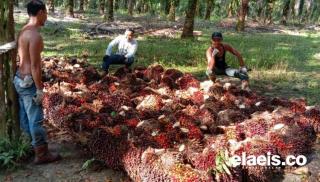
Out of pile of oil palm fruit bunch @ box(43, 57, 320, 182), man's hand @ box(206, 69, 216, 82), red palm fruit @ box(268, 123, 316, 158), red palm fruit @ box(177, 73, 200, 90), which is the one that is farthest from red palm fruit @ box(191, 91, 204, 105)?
red palm fruit @ box(268, 123, 316, 158)

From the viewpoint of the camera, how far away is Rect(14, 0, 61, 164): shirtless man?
5047mm

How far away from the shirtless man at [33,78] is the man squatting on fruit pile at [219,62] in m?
4.06

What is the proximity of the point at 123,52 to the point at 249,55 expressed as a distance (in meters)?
4.75

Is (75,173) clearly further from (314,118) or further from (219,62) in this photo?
(219,62)

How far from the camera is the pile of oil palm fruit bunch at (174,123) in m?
4.91

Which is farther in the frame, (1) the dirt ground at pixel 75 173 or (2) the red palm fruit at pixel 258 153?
(1) the dirt ground at pixel 75 173

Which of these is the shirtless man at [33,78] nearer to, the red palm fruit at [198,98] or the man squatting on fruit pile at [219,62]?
the red palm fruit at [198,98]

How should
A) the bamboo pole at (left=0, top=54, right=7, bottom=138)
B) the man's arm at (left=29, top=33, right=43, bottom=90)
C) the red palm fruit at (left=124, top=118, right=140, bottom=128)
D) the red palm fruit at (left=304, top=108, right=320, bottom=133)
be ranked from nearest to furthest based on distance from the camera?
the man's arm at (left=29, top=33, right=43, bottom=90), the bamboo pole at (left=0, top=54, right=7, bottom=138), the red palm fruit at (left=124, top=118, right=140, bottom=128), the red palm fruit at (left=304, top=108, right=320, bottom=133)

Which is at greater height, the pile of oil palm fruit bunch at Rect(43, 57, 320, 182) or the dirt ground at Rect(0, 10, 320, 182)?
the pile of oil palm fruit bunch at Rect(43, 57, 320, 182)

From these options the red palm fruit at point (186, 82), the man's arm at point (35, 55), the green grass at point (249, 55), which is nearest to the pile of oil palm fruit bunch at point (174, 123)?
the red palm fruit at point (186, 82)

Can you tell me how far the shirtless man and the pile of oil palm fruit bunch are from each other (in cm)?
65

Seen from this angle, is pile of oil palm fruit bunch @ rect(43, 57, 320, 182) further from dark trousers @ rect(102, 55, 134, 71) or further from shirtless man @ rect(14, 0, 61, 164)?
dark trousers @ rect(102, 55, 134, 71)

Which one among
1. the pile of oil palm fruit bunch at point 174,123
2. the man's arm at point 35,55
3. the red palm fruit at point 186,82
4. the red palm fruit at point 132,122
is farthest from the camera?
the red palm fruit at point 186,82

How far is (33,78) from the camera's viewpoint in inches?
202
